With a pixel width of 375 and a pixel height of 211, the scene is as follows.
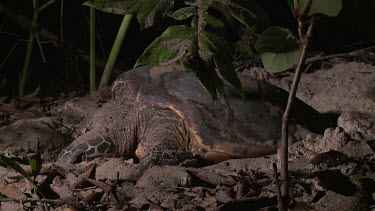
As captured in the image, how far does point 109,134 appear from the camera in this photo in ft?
9.64

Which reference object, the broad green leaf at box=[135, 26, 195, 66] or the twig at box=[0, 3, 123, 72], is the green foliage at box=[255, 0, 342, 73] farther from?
the twig at box=[0, 3, 123, 72]

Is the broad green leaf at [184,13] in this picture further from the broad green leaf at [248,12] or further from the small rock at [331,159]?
the small rock at [331,159]

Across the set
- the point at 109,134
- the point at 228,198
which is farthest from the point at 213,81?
the point at 109,134

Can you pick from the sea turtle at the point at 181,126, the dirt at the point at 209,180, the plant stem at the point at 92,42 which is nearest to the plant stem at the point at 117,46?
the plant stem at the point at 92,42

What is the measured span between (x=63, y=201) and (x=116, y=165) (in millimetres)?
486

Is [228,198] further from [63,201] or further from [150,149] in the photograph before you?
[150,149]

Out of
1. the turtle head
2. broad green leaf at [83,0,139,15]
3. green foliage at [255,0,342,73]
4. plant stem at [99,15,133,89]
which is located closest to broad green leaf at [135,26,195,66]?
broad green leaf at [83,0,139,15]

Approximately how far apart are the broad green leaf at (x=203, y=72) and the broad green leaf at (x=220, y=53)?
3 centimetres

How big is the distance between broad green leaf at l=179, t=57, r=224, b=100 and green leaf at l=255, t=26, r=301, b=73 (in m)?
0.21

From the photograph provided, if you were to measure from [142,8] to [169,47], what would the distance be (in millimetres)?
168

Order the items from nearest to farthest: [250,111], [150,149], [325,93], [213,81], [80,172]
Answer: [213,81], [80,172], [150,149], [250,111], [325,93]

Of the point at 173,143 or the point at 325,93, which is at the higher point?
the point at 325,93

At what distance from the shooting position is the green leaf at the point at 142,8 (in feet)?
4.97

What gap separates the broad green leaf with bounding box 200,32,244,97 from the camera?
4.82ft
